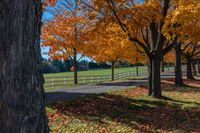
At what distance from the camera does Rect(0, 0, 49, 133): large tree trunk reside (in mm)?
3342

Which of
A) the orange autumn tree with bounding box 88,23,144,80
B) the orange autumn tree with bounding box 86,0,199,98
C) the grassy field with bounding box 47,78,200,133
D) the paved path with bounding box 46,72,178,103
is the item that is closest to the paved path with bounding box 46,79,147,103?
the paved path with bounding box 46,72,178,103

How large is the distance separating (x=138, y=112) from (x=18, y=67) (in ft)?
33.0

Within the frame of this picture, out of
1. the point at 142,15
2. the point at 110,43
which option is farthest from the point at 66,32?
the point at 142,15

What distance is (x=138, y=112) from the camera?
12.9 m

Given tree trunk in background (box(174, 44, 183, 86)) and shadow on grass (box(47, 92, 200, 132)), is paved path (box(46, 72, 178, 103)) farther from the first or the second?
tree trunk in background (box(174, 44, 183, 86))

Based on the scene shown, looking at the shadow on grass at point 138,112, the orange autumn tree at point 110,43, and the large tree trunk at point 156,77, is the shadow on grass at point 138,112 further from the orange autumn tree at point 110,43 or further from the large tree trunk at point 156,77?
the orange autumn tree at point 110,43

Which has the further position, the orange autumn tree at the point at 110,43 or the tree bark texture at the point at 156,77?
the orange autumn tree at the point at 110,43

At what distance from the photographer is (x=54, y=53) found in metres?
29.4

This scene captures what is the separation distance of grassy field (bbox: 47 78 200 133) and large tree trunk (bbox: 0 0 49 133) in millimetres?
6047

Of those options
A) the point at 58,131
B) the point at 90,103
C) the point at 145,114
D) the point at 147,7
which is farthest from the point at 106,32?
the point at 58,131

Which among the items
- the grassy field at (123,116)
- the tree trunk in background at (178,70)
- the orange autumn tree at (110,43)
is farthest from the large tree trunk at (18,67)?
the tree trunk in background at (178,70)

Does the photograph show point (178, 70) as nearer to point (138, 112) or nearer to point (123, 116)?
point (138, 112)

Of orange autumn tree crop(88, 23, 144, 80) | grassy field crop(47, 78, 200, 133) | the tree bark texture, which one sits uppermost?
orange autumn tree crop(88, 23, 144, 80)

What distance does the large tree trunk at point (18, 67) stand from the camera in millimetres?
3342
